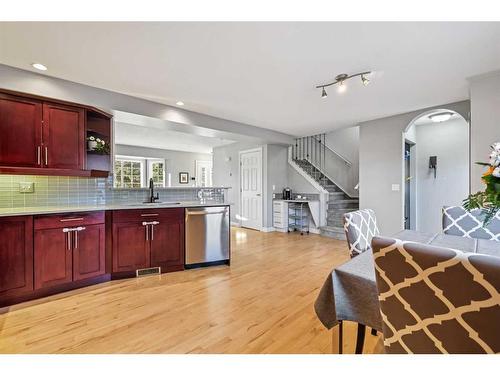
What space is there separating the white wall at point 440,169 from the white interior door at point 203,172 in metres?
6.84

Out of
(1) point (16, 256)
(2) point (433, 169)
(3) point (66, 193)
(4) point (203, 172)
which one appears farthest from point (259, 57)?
(4) point (203, 172)

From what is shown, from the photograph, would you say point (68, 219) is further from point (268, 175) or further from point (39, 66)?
point (268, 175)

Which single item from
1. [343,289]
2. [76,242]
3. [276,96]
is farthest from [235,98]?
[343,289]

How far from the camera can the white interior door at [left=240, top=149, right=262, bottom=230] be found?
613 centimetres

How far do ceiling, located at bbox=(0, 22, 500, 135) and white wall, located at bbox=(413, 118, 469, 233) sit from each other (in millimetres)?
1780

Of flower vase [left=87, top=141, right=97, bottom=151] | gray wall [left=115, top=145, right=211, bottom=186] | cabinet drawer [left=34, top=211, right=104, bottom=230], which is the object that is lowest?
cabinet drawer [left=34, top=211, right=104, bottom=230]

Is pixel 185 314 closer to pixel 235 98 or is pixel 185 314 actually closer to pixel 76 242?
pixel 76 242

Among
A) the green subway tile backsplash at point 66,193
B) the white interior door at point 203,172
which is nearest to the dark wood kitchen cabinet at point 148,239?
the green subway tile backsplash at point 66,193

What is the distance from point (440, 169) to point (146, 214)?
5480 millimetres

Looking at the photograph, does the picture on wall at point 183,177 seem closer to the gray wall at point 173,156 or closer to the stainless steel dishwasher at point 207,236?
the gray wall at point 173,156

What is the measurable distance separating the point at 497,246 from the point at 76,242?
3.65 meters

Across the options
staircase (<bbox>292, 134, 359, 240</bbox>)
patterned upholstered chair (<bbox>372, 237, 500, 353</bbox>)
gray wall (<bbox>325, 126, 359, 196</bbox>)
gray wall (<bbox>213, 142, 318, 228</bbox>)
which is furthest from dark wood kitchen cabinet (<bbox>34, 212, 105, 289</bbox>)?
gray wall (<bbox>325, 126, 359, 196</bbox>)

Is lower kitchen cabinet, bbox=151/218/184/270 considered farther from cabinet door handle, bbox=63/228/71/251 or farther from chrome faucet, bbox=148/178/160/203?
cabinet door handle, bbox=63/228/71/251
